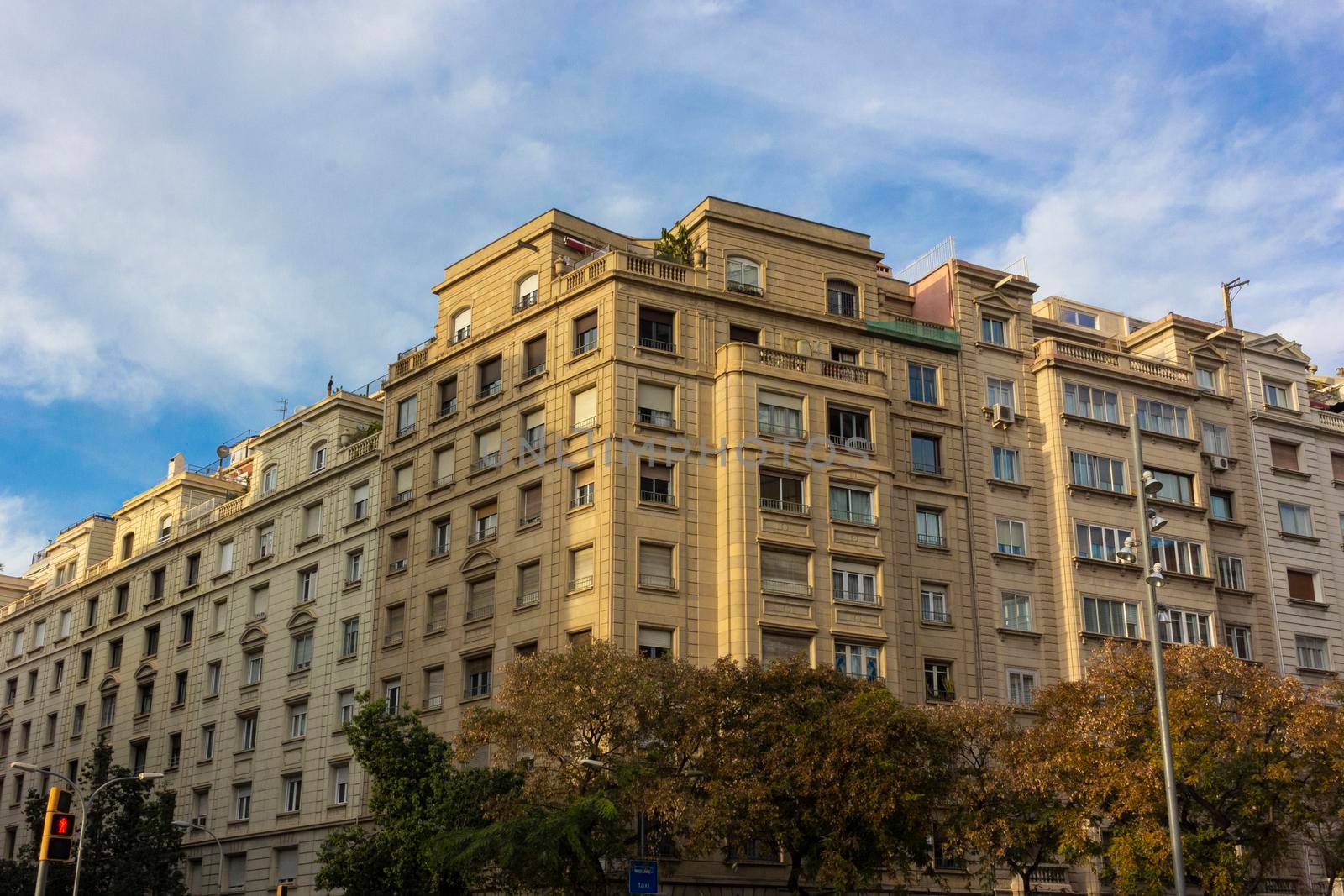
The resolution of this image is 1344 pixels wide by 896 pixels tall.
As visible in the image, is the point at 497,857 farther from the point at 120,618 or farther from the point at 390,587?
the point at 120,618

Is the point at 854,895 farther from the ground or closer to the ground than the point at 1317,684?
closer to the ground

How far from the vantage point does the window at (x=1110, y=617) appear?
52.8 meters

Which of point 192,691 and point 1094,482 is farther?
point 192,691

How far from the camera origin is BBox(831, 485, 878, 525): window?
49.3 m

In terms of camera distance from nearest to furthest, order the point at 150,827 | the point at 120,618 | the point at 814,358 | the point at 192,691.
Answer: the point at 814,358
the point at 150,827
the point at 192,691
the point at 120,618

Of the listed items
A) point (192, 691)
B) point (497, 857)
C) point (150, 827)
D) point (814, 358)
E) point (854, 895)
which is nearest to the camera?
point (497, 857)

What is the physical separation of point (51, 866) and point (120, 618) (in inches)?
697

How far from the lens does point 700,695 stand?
37750mm

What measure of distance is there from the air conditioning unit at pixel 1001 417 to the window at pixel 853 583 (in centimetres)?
925

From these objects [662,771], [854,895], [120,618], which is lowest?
[854,895]

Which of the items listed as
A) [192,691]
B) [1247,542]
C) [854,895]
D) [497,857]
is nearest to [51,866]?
[192,691]

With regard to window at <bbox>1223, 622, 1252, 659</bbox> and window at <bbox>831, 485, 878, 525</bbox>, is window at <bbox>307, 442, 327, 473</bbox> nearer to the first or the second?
window at <bbox>831, 485, 878, 525</bbox>

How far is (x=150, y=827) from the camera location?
55.2 m

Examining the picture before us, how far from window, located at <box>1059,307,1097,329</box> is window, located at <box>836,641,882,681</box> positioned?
2265 cm
